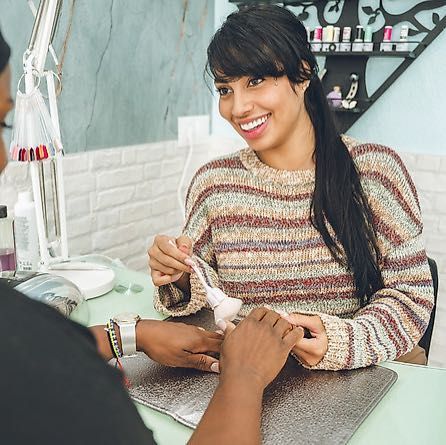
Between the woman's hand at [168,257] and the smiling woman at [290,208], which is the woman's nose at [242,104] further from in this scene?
the woman's hand at [168,257]

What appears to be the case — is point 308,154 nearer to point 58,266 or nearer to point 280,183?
point 280,183

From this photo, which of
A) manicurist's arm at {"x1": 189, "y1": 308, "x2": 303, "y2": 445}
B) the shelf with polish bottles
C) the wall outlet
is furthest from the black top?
the wall outlet

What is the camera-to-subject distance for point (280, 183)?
118cm

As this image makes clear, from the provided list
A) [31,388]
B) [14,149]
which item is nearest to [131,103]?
[14,149]

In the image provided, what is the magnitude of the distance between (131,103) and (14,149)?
2.04 feet

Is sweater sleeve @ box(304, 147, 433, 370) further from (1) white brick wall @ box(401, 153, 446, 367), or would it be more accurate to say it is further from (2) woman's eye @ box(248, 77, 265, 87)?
(1) white brick wall @ box(401, 153, 446, 367)

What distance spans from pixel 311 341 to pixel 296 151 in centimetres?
49

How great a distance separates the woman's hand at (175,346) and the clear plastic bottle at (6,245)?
18.7 inches

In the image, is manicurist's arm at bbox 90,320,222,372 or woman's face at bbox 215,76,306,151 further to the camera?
woman's face at bbox 215,76,306,151

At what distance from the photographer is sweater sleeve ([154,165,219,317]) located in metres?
1.09

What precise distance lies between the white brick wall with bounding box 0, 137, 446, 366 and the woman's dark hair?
2.00 ft

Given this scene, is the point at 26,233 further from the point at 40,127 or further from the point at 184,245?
the point at 184,245

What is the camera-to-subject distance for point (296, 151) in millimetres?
1208

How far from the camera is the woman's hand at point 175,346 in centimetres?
84
